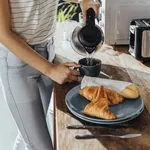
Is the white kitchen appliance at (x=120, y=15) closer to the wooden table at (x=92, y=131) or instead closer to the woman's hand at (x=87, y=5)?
the woman's hand at (x=87, y=5)

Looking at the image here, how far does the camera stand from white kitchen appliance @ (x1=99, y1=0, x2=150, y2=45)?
168cm

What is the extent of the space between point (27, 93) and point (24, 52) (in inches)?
7.2

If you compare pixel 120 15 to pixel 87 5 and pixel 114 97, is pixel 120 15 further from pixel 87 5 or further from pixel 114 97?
pixel 114 97

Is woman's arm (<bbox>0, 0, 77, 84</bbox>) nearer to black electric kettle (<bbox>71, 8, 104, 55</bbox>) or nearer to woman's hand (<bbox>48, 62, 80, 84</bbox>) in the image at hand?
woman's hand (<bbox>48, 62, 80, 84</bbox>)

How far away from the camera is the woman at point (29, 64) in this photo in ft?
3.88

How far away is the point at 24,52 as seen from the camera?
1182mm

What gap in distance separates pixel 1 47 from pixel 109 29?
0.66 meters

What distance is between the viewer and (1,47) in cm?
125

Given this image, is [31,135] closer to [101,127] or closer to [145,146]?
[101,127]

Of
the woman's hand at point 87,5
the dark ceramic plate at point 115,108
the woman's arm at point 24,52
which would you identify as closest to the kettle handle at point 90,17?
the woman's hand at point 87,5

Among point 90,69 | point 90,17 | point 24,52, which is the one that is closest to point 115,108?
point 90,69

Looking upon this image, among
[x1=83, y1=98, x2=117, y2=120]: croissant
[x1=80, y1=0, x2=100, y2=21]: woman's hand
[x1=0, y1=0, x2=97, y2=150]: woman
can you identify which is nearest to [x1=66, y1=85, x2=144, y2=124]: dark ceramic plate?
[x1=83, y1=98, x2=117, y2=120]: croissant

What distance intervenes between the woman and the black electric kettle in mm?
114

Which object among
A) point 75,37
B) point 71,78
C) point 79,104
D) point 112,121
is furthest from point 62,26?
point 112,121
